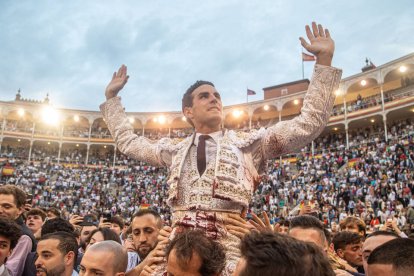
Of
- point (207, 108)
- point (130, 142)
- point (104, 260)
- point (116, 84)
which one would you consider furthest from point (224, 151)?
point (104, 260)

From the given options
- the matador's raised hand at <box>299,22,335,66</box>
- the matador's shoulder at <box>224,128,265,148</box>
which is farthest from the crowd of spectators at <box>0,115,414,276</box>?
the matador's raised hand at <box>299,22,335,66</box>

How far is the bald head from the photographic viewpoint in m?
2.83

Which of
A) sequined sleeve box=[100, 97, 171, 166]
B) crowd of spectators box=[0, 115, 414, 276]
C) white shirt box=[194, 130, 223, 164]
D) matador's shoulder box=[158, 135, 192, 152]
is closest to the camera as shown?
white shirt box=[194, 130, 223, 164]

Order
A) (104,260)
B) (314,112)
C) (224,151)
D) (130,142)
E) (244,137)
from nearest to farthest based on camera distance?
(314,112) < (224,151) < (244,137) < (130,142) < (104,260)

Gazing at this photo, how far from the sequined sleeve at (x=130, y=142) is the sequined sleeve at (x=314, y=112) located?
84 cm

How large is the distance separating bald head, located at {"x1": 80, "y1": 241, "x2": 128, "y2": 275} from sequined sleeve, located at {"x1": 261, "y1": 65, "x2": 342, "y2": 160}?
5.31 ft

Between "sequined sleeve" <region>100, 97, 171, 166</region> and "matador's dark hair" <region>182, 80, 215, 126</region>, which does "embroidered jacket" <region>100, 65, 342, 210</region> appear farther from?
"matador's dark hair" <region>182, 80, 215, 126</region>

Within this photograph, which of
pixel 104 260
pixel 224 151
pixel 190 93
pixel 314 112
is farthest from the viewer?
pixel 104 260

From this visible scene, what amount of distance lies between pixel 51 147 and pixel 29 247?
40.7m

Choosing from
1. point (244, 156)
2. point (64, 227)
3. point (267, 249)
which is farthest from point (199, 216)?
point (64, 227)

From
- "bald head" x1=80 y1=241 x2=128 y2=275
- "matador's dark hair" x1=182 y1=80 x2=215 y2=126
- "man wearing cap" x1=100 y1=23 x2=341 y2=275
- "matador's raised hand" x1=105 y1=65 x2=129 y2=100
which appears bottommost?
"bald head" x1=80 y1=241 x2=128 y2=275

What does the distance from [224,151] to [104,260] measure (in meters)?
1.38

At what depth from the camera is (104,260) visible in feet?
9.38

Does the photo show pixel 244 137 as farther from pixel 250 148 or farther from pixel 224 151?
pixel 224 151
